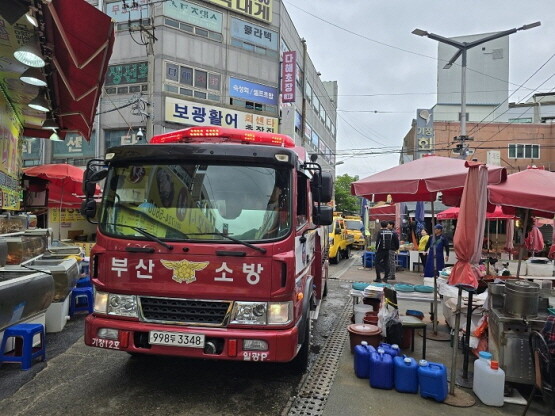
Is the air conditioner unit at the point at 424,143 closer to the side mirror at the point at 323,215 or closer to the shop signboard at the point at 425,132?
the shop signboard at the point at 425,132

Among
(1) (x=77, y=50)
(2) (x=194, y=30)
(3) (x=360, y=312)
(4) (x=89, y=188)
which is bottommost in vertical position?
(3) (x=360, y=312)

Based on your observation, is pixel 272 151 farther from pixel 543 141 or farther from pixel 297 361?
pixel 543 141

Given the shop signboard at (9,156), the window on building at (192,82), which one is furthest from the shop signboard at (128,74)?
the shop signboard at (9,156)

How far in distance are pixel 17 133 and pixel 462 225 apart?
9338mm

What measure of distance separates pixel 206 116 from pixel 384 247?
12.3 meters

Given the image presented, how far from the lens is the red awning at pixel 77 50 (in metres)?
4.30

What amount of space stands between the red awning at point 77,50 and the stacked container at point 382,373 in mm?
4861

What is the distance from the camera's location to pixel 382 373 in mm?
4180

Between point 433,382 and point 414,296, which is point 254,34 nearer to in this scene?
point 414,296

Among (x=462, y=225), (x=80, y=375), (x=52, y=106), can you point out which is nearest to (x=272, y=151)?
(x=462, y=225)

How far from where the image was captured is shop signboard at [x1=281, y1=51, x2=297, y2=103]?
2219cm

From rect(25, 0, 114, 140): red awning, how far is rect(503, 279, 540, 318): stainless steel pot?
5387mm

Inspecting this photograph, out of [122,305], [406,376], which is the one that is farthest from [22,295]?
[406,376]

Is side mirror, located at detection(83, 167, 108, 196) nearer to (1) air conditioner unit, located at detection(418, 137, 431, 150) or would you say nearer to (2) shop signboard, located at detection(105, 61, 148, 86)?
(2) shop signboard, located at detection(105, 61, 148, 86)
